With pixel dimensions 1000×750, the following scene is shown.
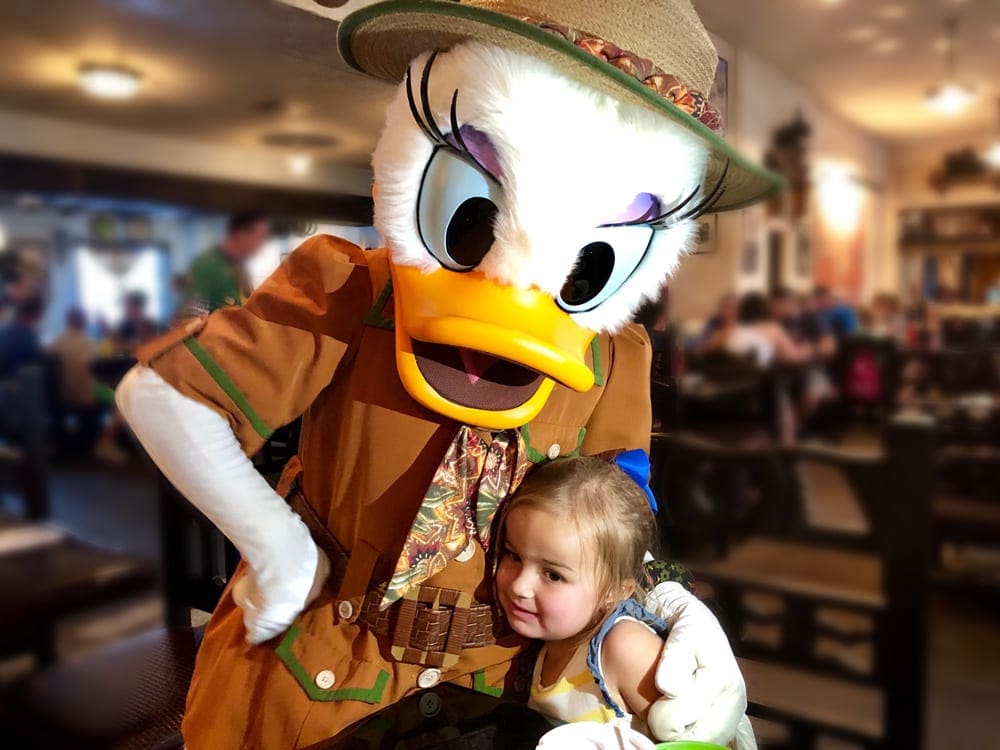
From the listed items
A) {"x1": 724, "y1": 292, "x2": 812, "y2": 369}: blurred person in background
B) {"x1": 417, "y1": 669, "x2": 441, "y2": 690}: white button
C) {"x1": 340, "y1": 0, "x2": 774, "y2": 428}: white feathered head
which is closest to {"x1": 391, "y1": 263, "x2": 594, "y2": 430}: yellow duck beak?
{"x1": 340, "y1": 0, "x2": 774, "y2": 428}: white feathered head

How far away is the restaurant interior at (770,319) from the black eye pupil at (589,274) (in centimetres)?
7

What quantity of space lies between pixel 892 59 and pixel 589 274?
0.21 m

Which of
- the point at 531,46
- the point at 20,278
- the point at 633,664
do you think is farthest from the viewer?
the point at 633,664

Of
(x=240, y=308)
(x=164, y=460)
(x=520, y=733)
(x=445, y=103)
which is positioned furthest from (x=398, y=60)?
(x=520, y=733)

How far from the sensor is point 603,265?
51cm

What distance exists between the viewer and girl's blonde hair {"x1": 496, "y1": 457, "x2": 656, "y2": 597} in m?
0.57

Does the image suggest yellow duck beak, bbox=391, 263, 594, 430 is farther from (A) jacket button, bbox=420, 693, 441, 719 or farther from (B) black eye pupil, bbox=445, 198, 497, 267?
(A) jacket button, bbox=420, 693, 441, 719

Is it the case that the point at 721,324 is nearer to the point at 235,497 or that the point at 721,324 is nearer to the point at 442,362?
the point at 442,362

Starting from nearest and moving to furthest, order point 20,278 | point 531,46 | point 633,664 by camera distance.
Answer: point 20,278, point 531,46, point 633,664

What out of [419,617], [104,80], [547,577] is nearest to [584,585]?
[547,577]

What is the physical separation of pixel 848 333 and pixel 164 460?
43 cm

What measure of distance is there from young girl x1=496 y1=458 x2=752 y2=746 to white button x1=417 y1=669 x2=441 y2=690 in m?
0.07

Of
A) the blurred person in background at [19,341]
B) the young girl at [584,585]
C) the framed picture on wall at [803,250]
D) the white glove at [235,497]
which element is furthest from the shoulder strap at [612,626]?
the blurred person in background at [19,341]

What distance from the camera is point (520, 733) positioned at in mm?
531
